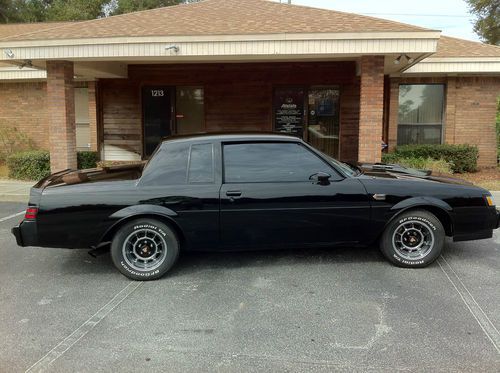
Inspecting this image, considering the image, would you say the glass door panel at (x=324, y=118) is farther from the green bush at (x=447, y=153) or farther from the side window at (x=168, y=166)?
the side window at (x=168, y=166)

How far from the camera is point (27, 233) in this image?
4578 mm

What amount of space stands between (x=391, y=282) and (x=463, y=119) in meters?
9.33

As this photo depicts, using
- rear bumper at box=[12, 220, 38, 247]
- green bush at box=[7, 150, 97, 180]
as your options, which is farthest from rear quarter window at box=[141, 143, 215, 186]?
green bush at box=[7, 150, 97, 180]

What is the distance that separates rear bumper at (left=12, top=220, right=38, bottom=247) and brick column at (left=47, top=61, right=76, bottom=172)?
5.45 m

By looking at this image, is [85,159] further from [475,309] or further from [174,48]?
[475,309]

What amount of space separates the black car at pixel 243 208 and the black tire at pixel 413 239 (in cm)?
1

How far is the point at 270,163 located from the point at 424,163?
7022 millimetres

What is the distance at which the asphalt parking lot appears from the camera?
320 cm

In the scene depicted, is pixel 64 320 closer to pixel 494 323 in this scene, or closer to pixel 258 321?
pixel 258 321

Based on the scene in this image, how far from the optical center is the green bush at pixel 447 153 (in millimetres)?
11508

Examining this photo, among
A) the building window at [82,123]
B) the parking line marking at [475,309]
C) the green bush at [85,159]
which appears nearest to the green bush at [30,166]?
the green bush at [85,159]

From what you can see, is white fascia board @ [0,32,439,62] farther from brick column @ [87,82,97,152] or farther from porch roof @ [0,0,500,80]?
brick column @ [87,82,97,152]

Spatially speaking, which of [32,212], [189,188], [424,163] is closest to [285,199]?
[189,188]

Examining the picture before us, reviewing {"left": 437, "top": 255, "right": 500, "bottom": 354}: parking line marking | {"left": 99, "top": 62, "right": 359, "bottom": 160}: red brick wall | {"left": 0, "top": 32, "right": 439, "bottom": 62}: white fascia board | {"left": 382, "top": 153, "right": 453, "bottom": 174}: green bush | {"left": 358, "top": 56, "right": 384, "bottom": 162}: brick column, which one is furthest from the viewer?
{"left": 99, "top": 62, "right": 359, "bottom": 160}: red brick wall
